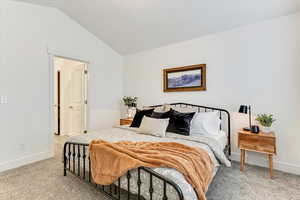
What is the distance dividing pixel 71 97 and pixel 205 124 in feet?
12.9

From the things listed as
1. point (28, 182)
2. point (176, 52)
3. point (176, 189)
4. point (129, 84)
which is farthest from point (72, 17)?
point (176, 189)

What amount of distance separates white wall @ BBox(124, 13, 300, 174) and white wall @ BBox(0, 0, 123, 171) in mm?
2612

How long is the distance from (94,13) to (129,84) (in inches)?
79.4

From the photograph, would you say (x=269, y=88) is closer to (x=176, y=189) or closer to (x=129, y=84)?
(x=176, y=189)

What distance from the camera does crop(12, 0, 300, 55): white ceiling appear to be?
8.26ft

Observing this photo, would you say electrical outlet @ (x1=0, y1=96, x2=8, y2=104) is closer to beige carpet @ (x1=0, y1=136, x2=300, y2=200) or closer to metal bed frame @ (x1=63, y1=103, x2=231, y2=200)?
beige carpet @ (x1=0, y1=136, x2=300, y2=200)

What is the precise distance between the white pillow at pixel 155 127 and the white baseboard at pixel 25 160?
82.8 inches

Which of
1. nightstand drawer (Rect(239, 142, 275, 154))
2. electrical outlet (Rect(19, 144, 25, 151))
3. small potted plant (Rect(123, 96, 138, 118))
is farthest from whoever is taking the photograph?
small potted plant (Rect(123, 96, 138, 118))

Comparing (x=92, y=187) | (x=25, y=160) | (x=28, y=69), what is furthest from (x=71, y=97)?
(x=92, y=187)

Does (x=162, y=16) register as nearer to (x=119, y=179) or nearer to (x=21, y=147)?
(x=119, y=179)

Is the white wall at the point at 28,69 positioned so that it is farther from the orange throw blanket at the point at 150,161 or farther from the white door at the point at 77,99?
the orange throw blanket at the point at 150,161

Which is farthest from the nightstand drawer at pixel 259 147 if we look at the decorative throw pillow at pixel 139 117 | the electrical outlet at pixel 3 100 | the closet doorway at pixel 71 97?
the electrical outlet at pixel 3 100

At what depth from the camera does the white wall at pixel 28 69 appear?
269 cm

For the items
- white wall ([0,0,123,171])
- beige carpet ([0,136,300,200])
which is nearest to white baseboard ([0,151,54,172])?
white wall ([0,0,123,171])
